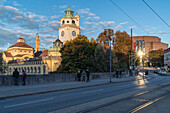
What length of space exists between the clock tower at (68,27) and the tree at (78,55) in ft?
152

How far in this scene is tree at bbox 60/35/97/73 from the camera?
4294 cm

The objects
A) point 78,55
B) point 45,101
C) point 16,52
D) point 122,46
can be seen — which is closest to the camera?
point 45,101

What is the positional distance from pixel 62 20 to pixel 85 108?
90053mm

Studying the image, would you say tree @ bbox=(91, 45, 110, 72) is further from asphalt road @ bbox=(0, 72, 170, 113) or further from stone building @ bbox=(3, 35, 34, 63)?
stone building @ bbox=(3, 35, 34, 63)

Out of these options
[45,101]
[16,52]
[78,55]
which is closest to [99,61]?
[78,55]

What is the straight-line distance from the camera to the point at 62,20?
94625 mm

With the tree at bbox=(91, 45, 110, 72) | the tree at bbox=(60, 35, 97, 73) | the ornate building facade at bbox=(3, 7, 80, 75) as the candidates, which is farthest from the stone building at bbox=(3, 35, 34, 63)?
the tree at bbox=(91, 45, 110, 72)

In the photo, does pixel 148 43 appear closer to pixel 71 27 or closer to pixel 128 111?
pixel 71 27

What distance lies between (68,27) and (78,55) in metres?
49.9

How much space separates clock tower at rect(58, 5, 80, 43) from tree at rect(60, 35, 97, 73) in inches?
1819

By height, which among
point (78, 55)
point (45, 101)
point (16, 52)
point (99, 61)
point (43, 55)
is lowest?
point (45, 101)

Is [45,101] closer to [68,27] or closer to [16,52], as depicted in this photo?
[68,27]

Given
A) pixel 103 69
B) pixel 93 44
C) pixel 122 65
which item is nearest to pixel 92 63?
pixel 103 69

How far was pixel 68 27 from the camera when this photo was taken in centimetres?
9144
